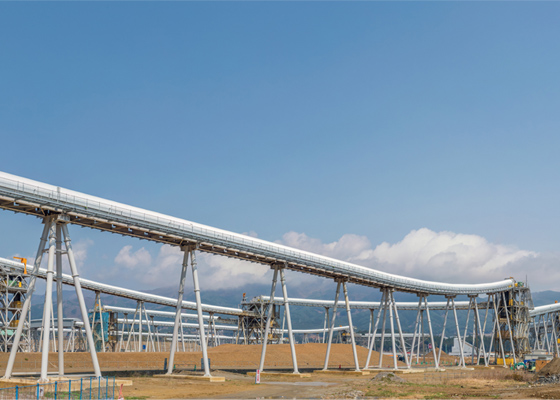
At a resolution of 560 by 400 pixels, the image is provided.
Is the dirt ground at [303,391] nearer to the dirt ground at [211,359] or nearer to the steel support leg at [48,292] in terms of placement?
→ the steel support leg at [48,292]

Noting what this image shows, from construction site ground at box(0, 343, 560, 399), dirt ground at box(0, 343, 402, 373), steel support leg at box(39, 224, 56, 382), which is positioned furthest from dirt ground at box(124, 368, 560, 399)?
dirt ground at box(0, 343, 402, 373)

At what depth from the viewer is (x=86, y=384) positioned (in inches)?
1547

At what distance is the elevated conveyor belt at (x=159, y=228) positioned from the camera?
41031 mm

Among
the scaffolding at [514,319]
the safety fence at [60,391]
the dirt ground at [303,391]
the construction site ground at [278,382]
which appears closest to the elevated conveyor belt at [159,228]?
the construction site ground at [278,382]

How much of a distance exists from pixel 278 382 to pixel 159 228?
19.6 m

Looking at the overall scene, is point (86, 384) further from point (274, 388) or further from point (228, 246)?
point (228, 246)

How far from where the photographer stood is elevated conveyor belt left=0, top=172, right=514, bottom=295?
135 feet

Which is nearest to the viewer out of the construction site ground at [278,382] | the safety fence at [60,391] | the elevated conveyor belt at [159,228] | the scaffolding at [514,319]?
the safety fence at [60,391]

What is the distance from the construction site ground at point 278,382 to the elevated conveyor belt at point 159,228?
1305 centimetres

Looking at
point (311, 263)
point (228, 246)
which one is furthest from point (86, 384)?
point (311, 263)

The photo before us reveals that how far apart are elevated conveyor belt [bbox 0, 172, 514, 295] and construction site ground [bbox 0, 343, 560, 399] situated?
1305 centimetres

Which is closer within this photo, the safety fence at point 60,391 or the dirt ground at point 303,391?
the safety fence at point 60,391

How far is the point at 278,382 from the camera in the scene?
53.7 metres

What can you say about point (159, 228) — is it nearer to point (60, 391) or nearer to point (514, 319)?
point (60, 391)
